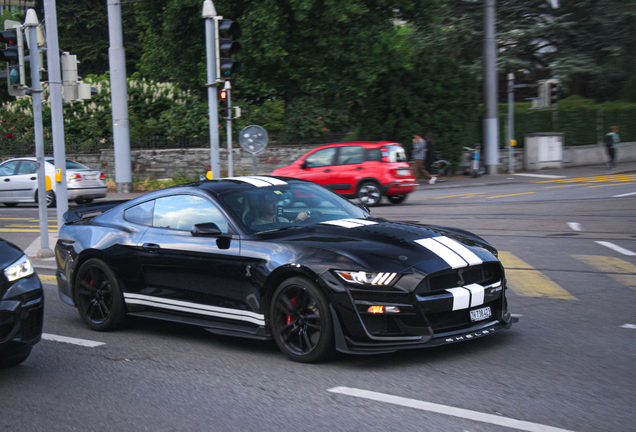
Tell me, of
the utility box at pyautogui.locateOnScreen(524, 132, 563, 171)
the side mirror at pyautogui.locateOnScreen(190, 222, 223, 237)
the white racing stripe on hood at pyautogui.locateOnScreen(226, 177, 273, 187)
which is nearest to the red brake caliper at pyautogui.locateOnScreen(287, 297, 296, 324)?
the side mirror at pyautogui.locateOnScreen(190, 222, 223, 237)

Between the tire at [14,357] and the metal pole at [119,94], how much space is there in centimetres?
2119

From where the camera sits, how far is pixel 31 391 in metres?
4.86

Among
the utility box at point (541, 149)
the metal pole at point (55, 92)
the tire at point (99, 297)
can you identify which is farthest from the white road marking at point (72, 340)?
the utility box at point (541, 149)

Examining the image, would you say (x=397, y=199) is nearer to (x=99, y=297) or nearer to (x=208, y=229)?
(x=99, y=297)

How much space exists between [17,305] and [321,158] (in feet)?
48.9

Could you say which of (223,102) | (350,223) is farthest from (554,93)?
(350,223)

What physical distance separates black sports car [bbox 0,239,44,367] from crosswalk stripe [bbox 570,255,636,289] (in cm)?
602

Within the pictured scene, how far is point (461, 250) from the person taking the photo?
5426 millimetres

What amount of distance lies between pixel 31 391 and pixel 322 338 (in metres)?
1.98

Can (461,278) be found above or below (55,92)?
below

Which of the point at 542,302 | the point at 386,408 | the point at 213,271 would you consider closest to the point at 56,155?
the point at 213,271

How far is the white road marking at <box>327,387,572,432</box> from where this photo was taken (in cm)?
382

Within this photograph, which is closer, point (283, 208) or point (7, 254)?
point (7, 254)

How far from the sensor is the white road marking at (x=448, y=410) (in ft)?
12.5
